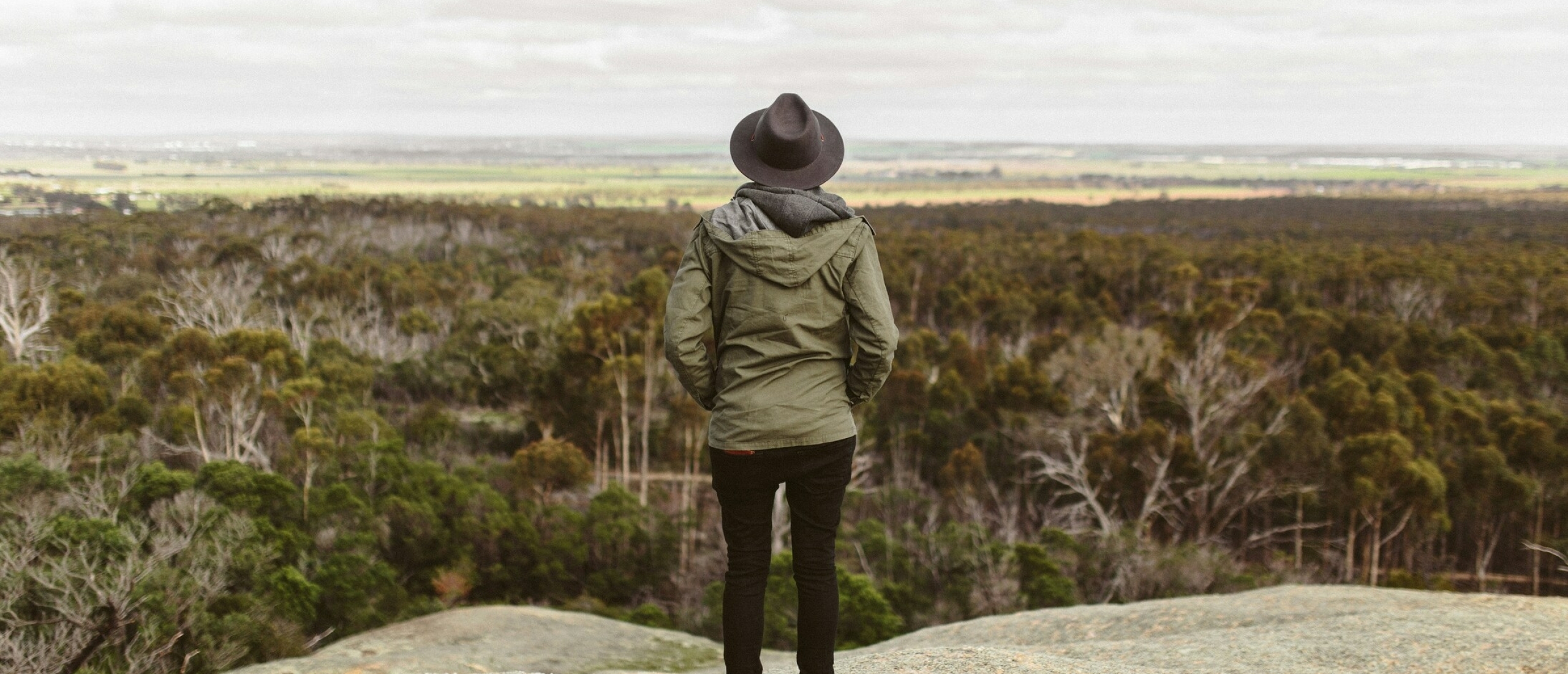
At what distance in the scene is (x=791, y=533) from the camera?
148 inches

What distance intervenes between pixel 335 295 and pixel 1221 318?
34.9 meters

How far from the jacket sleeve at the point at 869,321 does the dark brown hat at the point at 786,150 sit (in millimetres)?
315

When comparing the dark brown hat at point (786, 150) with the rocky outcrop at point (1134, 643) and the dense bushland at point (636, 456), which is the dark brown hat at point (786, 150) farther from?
the dense bushland at point (636, 456)

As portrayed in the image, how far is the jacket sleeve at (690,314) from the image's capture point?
3.51m

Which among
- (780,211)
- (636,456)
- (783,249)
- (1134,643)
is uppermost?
(780,211)

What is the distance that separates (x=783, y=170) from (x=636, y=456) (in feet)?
100

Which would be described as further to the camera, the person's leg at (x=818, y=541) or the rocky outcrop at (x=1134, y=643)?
the rocky outcrop at (x=1134, y=643)

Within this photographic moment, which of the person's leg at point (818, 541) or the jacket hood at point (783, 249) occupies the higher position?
the jacket hood at point (783, 249)

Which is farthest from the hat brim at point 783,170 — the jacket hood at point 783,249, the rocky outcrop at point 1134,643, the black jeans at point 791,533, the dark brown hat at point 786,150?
the rocky outcrop at point 1134,643

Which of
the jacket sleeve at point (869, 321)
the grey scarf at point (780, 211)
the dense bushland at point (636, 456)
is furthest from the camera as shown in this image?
the dense bushland at point (636, 456)

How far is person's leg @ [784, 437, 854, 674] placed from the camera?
368 centimetres

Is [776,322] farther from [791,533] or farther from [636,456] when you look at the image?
[636,456]

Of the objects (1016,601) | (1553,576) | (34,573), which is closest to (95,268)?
(34,573)

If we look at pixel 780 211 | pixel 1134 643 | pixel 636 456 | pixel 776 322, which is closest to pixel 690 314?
pixel 776 322
